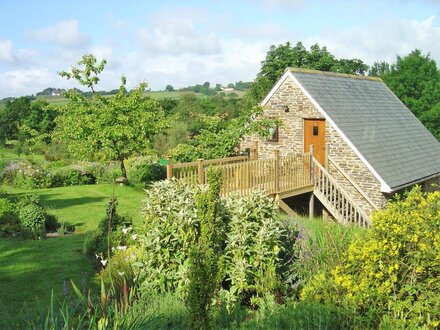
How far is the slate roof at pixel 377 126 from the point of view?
18109mm

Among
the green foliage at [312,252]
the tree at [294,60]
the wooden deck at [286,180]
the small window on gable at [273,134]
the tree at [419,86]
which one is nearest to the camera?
the green foliage at [312,252]

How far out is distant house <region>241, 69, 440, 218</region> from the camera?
1762cm

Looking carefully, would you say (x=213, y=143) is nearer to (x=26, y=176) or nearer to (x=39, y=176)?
(x=39, y=176)

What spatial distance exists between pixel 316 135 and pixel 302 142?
31.1 inches

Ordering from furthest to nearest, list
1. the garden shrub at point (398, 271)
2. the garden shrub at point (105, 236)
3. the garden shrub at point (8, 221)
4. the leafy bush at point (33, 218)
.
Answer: the leafy bush at point (33, 218) < the garden shrub at point (8, 221) < the garden shrub at point (105, 236) < the garden shrub at point (398, 271)

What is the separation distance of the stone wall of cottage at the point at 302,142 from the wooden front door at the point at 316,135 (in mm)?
205

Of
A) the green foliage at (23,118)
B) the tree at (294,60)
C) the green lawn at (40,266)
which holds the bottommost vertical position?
the green lawn at (40,266)

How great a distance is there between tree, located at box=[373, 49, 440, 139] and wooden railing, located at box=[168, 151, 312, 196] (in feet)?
80.0

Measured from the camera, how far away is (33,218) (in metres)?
13.7

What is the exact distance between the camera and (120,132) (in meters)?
21.5

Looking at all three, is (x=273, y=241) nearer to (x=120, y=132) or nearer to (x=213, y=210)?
(x=213, y=210)

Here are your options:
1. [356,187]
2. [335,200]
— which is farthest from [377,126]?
[335,200]

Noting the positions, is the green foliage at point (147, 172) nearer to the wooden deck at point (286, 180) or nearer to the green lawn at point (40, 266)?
the green lawn at point (40, 266)

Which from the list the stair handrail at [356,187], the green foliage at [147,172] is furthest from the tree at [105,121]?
the stair handrail at [356,187]
